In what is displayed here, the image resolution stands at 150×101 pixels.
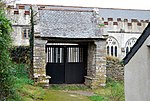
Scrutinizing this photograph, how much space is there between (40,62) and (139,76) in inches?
431

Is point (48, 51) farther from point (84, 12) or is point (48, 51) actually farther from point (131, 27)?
point (131, 27)

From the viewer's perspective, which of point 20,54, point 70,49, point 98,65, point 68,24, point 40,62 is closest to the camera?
point 40,62

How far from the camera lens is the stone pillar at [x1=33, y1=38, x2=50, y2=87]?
16562mm

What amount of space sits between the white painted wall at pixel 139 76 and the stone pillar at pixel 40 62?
33.1 ft

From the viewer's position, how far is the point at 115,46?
3672cm

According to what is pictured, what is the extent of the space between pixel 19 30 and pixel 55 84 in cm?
1451

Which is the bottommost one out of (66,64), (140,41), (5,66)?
(66,64)

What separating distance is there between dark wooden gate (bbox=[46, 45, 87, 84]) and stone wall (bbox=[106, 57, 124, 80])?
1.52 metres

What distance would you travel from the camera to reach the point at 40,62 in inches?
659

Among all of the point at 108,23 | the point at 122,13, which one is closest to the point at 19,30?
the point at 108,23

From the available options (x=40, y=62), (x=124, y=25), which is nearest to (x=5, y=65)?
(x=40, y=62)

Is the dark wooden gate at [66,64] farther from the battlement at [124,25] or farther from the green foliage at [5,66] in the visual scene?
the battlement at [124,25]

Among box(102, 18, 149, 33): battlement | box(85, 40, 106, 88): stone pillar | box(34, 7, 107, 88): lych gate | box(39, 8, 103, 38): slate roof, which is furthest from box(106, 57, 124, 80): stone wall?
box(102, 18, 149, 33): battlement

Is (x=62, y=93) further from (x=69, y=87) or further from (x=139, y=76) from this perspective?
(x=139, y=76)
